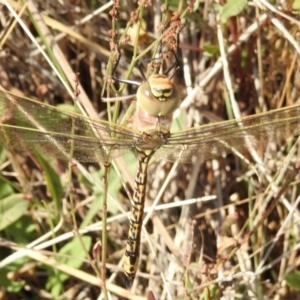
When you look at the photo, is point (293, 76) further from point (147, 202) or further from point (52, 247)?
point (52, 247)

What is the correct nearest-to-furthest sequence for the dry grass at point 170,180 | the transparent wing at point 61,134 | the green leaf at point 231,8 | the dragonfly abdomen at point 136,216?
the transparent wing at point 61,134 → the dragonfly abdomen at point 136,216 → the green leaf at point 231,8 → the dry grass at point 170,180

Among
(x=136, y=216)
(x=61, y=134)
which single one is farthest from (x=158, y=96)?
(x=136, y=216)

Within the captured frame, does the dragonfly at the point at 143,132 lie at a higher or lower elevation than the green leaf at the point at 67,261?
higher

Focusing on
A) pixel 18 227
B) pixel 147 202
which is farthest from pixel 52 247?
pixel 147 202

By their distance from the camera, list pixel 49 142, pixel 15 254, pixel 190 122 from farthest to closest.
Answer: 1. pixel 190 122
2. pixel 15 254
3. pixel 49 142

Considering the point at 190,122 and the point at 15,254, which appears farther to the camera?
the point at 190,122

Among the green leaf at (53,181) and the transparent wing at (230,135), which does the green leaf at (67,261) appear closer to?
the green leaf at (53,181)

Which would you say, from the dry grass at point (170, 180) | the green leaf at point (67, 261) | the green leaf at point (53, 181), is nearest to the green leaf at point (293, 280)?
the dry grass at point (170, 180)
